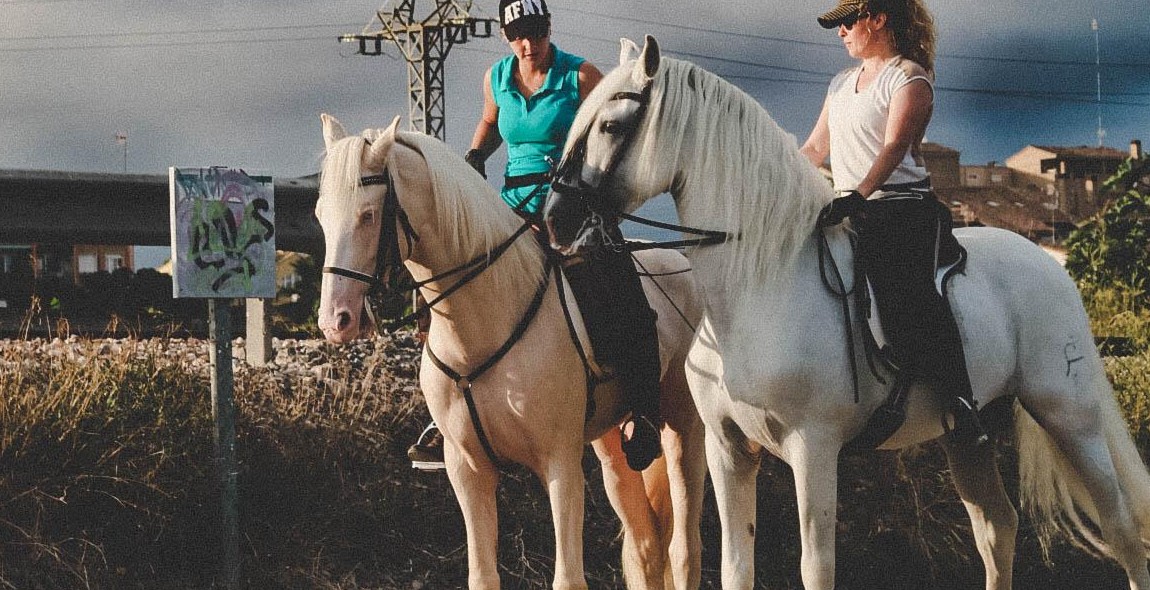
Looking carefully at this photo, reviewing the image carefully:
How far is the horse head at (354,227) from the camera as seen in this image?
15.7 ft

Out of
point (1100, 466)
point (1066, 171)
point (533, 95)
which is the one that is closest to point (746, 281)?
point (533, 95)

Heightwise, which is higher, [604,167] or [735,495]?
[604,167]

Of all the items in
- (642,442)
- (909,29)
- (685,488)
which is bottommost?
(685,488)

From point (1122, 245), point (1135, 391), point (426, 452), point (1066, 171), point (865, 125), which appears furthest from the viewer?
point (1066, 171)

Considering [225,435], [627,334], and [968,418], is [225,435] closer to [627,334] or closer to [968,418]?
[627,334]

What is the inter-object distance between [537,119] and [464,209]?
976mm

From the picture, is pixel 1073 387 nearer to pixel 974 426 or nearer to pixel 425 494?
pixel 974 426

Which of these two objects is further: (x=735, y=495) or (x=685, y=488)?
(x=685, y=488)

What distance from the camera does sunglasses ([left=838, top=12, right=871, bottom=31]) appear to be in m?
5.43

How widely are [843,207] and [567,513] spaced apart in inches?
66.8

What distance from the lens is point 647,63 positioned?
472cm

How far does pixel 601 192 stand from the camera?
4.74m

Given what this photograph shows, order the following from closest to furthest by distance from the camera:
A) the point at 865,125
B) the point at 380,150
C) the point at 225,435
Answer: the point at 380,150, the point at 865,125, the point at 225,435

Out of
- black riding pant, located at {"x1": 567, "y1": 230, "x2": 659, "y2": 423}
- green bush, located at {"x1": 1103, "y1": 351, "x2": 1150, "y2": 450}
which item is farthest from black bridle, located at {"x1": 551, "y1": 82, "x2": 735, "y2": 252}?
green bush, located at {"x1": 1103, "y1": 351, "x2": 1150, "y2": 450}
